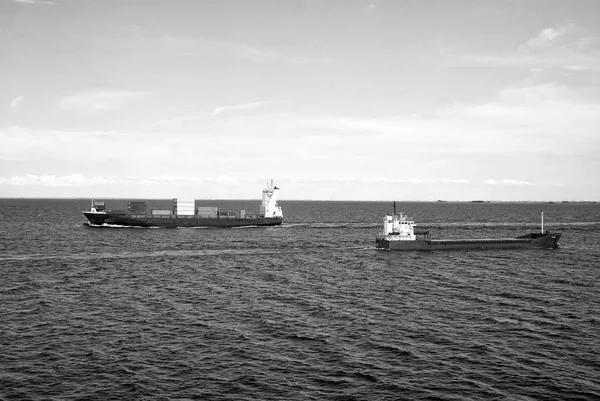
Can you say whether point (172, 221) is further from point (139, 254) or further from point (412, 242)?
point (412, 242)

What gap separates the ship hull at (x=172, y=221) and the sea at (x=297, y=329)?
2333 inches

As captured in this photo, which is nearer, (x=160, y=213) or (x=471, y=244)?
(x=471, y=244)

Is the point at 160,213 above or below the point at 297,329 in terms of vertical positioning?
above

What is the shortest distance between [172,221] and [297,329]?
107 m

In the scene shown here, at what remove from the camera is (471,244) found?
93688 millimetres

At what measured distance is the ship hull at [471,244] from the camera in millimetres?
88250

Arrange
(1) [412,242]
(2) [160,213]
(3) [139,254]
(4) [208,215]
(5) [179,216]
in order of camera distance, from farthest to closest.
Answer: (2) [160,213] → (4) [208,215] → (5) [179,216] → (1) [412,242] → (3) [139,254]

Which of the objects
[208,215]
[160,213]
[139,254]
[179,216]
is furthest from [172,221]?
[139,254]

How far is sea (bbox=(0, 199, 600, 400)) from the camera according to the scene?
27.5m

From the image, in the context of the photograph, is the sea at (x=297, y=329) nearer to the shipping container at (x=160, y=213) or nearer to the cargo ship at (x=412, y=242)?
the cargo ship at (x=412, y=242)

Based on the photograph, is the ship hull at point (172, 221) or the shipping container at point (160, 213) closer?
the ship hull at point (172, 221)

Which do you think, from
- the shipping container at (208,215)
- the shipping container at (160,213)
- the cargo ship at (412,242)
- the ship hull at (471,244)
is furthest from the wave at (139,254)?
the shipping container at (160,213)

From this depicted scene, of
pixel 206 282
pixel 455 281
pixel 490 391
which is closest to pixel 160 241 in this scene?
pixel 206 282

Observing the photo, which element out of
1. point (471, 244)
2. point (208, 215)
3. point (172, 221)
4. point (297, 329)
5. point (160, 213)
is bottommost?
point (297, 329)
